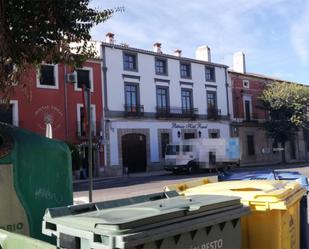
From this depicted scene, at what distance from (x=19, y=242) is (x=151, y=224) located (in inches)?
34.5

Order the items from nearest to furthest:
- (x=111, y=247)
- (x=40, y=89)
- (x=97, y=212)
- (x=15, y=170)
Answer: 1. (x=111, y=247)
2. (x=97, y=212)
3. (x=15, y=170)
4. (x=40, y=89)

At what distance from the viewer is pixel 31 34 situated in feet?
19.3

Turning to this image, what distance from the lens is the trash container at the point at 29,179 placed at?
4.23 meters

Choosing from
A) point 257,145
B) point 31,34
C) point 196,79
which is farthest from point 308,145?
point 31,34

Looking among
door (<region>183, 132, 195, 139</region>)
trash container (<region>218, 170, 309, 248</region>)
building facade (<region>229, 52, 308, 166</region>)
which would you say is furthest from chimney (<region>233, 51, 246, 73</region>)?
trash container (<region>218, 170, 309, 248</region>)

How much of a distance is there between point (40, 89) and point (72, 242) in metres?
27.4

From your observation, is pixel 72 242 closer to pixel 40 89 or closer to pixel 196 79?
pixel 40 89

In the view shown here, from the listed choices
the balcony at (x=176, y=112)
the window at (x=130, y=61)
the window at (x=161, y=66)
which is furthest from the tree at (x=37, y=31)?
the window at (x=161, y=66)

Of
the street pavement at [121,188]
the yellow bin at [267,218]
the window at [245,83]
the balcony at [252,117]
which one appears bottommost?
the street pavement at [121,188]

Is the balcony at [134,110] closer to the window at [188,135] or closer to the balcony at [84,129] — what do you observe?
the balcony at [84,129]

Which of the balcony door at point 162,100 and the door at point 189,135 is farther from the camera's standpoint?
the door at point 189,135

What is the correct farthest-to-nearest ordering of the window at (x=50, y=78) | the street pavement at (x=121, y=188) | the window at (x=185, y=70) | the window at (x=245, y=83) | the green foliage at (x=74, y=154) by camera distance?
the window at (x=245, y=83) → the window at (x=185, y=70) → the window at (x=50, y=78) → the green foliage at (x=74, y=154) → the street pavement at (x=121, y=188)

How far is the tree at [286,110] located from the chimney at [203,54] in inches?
274

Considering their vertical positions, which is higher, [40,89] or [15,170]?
[40,89]
